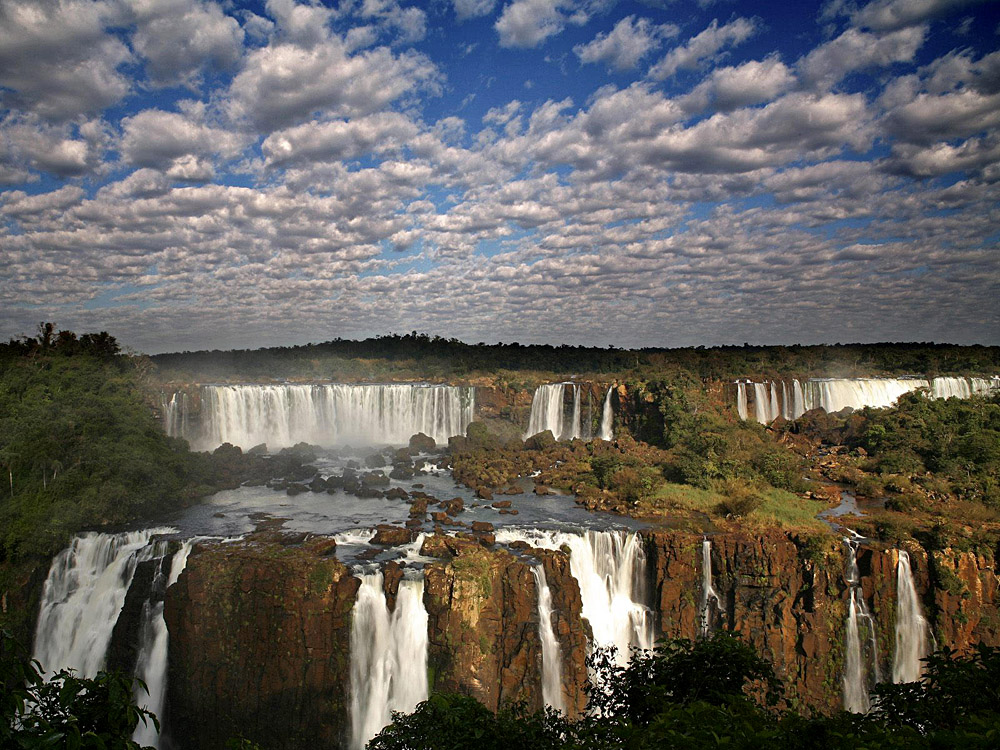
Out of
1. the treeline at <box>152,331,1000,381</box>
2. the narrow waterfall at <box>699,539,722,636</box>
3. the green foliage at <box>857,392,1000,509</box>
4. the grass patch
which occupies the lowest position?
the narrow waterfall at <box>699,539,722,636</box>

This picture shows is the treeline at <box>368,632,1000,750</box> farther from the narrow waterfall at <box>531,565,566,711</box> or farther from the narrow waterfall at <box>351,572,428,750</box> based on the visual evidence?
the narrow waterfall at <box>351,572,428,750</box>

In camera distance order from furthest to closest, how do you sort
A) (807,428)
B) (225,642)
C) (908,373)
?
(908,373) → (807,428) → (225,642)

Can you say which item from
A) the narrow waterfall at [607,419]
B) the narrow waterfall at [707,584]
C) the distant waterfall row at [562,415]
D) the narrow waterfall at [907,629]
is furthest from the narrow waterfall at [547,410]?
the narrow waterfall at [907,629]

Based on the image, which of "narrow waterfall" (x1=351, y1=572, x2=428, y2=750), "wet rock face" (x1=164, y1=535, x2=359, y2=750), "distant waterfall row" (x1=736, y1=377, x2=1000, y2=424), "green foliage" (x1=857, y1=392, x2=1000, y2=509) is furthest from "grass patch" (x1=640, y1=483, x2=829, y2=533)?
"distant waterfall row" (x1=736, y1=377, x2=1000, y2=424)

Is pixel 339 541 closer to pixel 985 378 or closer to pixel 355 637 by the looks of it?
pixel 355 637

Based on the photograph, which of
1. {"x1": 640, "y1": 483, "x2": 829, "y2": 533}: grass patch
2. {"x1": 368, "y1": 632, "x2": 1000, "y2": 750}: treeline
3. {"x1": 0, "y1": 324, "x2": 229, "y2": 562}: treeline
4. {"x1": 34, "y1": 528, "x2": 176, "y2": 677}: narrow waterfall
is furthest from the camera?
{"x1": 640, "y1": 483, "x2": 829, "y2": 533}: grass patch

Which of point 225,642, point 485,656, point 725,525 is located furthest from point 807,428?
point 225,642

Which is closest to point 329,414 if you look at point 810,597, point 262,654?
point 262,654
